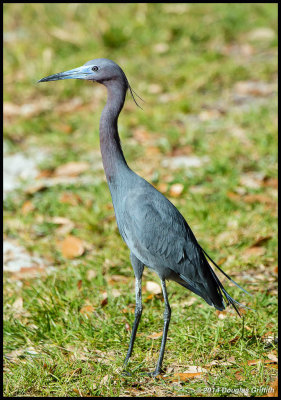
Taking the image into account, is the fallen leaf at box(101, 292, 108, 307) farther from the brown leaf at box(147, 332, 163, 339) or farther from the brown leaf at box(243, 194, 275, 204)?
the brown leaf at box(243, 194, 275, 204)

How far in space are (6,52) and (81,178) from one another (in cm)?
308

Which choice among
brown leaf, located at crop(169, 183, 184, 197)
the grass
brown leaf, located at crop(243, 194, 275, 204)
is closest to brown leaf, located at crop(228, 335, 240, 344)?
the grass

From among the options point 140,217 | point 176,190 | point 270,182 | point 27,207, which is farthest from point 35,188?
point 140,217

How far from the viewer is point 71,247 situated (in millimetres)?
4367

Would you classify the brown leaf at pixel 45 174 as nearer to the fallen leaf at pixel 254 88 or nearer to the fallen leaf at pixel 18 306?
the fallen leaf at pixel 18 306

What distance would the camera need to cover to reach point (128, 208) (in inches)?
116

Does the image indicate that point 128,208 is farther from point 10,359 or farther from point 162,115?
point 162,115

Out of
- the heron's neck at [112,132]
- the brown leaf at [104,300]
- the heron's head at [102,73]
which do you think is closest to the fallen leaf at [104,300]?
the brown leaf at [104,300]

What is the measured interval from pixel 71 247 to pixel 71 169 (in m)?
1.37

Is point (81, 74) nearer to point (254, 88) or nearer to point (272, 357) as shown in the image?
point (272, 357)

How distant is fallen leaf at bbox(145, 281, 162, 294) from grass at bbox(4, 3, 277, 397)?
0.04m

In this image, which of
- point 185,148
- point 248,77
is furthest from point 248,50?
point 185,148

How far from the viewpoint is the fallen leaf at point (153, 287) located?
3.74 meters

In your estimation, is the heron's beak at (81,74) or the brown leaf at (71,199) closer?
the heron's beak at (81,74)
